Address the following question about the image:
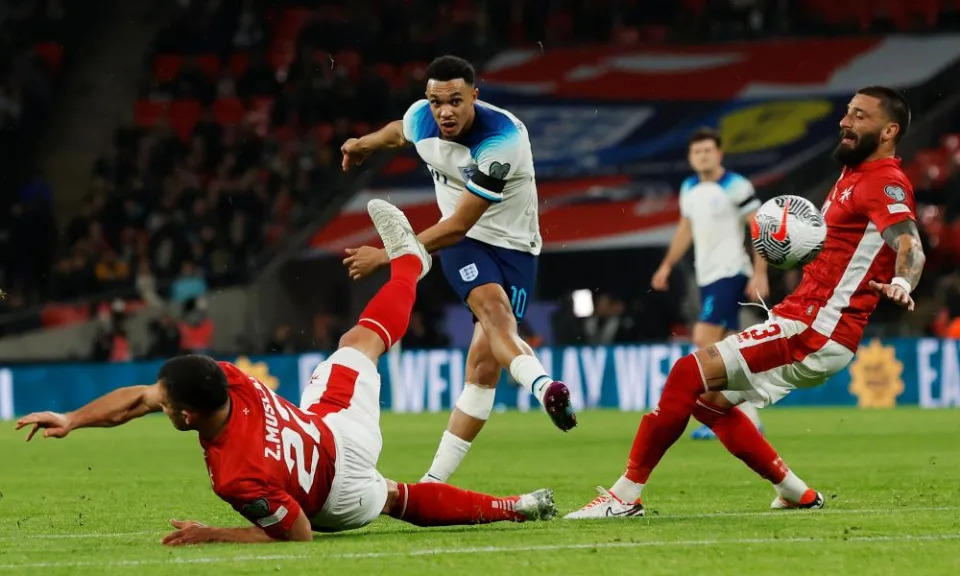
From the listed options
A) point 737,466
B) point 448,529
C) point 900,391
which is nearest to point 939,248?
point 900,391

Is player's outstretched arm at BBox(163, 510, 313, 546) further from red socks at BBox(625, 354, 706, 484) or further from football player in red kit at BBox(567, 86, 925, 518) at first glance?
red socks at BBox(625, 354, 706, 484)

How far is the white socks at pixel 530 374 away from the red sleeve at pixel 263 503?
5.20 feet

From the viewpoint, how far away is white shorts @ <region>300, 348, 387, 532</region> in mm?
6473

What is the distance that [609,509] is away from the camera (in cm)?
743

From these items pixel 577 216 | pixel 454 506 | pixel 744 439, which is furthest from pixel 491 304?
pixel 577 216

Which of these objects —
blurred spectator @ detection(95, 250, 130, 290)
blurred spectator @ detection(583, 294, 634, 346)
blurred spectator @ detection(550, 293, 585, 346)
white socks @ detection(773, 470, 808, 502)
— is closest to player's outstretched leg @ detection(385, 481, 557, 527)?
white socks @ detection(773, 470, 808, 502)

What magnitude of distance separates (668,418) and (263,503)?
7.14 ft

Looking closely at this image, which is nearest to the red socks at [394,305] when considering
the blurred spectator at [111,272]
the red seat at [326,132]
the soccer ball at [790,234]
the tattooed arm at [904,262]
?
the soccer ball at [790,234]

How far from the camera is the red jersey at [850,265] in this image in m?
7.36

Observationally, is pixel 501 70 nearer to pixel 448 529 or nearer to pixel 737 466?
pixel 737 466

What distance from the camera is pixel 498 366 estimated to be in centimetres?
858

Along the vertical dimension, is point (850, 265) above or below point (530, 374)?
above

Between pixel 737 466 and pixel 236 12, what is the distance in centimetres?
2005

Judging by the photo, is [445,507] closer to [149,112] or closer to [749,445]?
[749,445]
